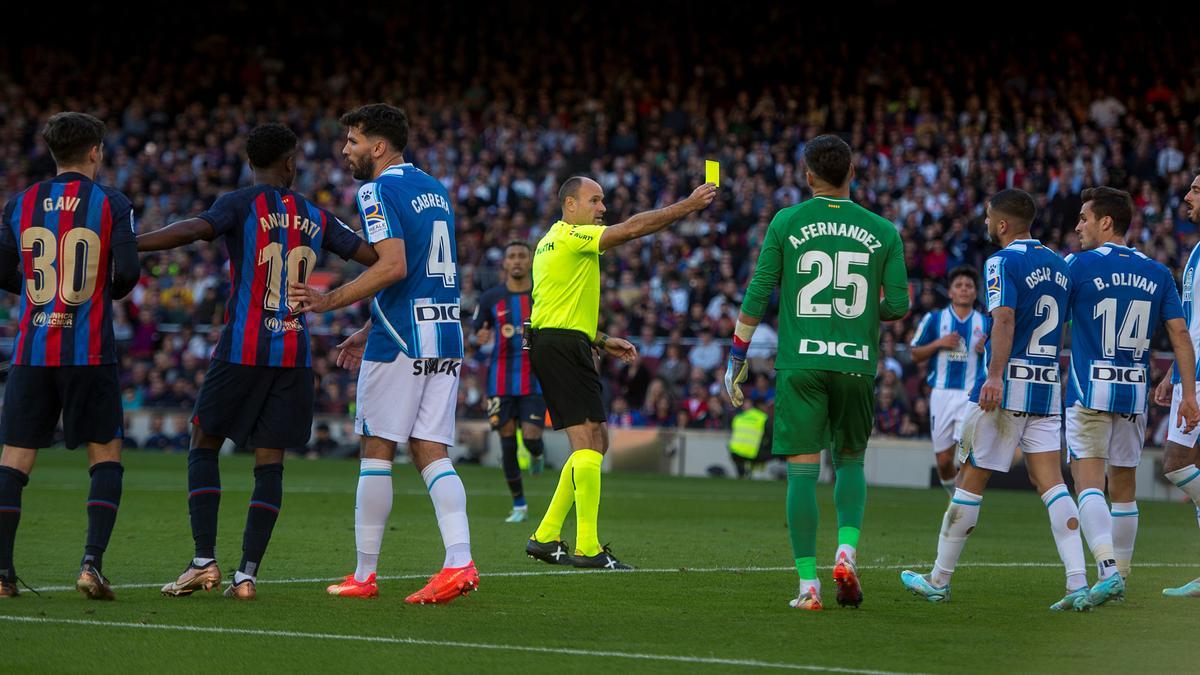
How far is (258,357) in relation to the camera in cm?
772

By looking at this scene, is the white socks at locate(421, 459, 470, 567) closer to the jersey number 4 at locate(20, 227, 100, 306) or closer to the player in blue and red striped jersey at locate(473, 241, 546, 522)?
the jersey number 4 at locate(20, 227, 100, 306)

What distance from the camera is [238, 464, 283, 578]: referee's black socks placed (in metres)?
7.77

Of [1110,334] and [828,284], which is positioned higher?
[828,284]

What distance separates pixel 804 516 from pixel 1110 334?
226 cm

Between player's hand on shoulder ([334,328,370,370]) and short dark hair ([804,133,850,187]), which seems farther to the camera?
player's hand on shoulder ([334,328,370,370])

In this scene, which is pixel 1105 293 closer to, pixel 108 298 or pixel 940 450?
pixel 108 298

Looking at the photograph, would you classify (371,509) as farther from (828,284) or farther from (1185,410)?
(1185,410)

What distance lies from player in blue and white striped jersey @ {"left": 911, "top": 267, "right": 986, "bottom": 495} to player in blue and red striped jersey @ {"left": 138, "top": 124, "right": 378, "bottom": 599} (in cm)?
777

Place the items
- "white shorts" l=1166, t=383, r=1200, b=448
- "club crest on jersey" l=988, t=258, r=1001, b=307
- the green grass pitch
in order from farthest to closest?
"white shorts" l=1166, t=383, r=1200, b=448
"club crest on jersey" l=988, t=258, r=1001, b=307
the green grass pitch

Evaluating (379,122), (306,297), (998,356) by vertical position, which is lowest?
(998,356)

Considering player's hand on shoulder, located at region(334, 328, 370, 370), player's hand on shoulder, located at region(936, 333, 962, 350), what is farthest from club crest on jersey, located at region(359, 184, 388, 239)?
player's hand on shoulder, located at region(936, 333, 962, 350)

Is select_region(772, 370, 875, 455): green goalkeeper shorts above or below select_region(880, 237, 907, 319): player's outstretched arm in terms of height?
below

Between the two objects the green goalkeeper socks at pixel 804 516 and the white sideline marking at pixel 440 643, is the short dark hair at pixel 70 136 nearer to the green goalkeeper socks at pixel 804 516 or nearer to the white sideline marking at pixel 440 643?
the white sideline marking at pixel 440 643

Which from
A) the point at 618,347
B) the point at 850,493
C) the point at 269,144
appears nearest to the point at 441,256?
the point at 269,144
